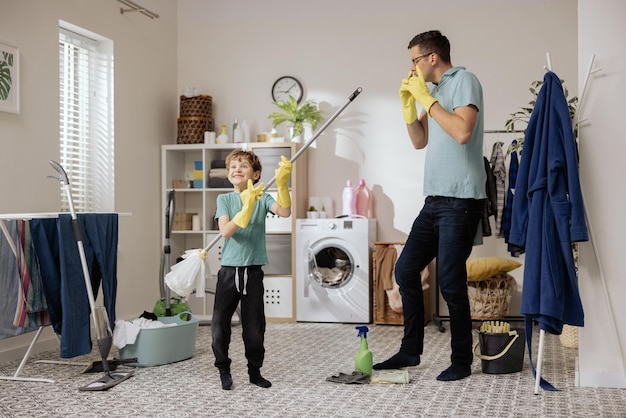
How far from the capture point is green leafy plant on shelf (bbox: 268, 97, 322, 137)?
5.88 m

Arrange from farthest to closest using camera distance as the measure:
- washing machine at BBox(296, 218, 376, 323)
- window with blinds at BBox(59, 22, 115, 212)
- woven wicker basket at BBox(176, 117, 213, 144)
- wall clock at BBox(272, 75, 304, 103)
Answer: wall clock at BBox(272, 75, 304, 103) < woven wicker basket at BBox(176, 117, 213, 144) < washing machine at BBox(296, 218, 376, 323) < window with blinds at BBox(59, 22, 115, 212)

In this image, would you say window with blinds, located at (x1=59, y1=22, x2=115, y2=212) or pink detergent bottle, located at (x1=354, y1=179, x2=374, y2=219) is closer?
window with blinds, located at (x1=59, y1=22, x2=115, y2=212)

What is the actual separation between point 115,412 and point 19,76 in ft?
7.42

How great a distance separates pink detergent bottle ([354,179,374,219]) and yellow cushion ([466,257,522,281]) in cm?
108

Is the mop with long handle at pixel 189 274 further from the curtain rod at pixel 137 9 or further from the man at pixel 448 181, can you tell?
the curtain rod at pixel 137 9

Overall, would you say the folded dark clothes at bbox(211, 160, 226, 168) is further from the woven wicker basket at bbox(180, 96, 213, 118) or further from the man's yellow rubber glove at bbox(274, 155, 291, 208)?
the man's yellow rubber glove at bbox(274, 155, 291, 208)

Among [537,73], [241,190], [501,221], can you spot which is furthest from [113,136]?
[537,73]

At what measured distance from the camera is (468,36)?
579 centimetres

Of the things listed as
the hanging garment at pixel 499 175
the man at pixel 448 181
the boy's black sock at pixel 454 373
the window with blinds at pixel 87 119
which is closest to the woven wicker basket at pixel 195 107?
the window with blinds at pixel 87 119

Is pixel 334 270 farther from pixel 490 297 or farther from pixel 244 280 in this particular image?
pixel 244 280

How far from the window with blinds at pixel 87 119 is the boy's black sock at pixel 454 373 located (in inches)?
114

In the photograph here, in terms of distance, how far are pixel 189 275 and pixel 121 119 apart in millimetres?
2406

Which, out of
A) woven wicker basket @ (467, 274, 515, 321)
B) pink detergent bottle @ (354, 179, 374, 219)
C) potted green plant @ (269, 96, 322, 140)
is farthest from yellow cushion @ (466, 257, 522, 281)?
potted green plant @ (269, 96, 322, 140)

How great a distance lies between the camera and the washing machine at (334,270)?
18.3 feet
